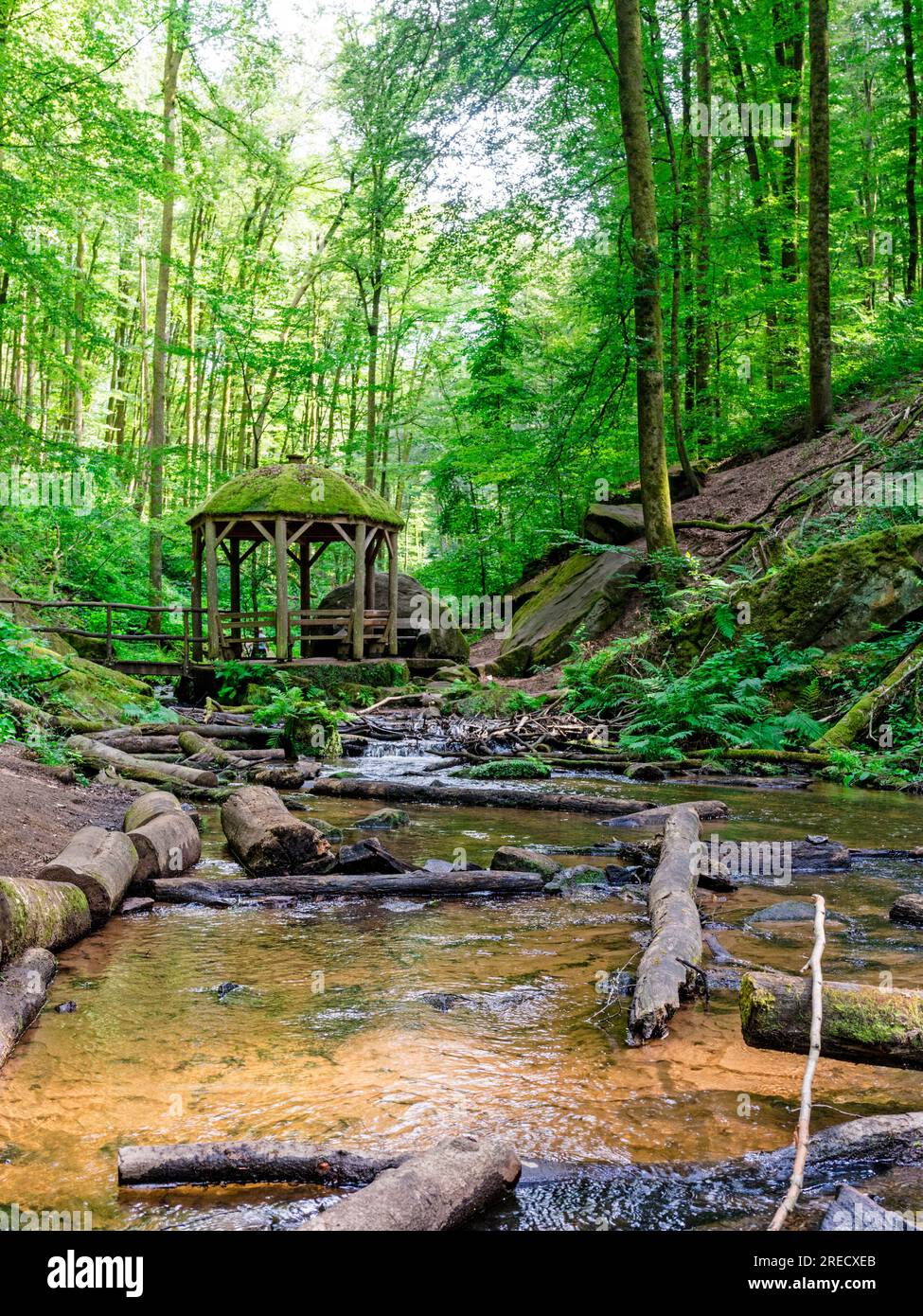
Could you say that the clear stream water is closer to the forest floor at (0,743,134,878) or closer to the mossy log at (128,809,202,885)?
the mossy log at (128,809,202,885)

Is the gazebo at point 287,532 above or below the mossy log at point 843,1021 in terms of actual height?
above

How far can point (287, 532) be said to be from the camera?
19078 millimetres

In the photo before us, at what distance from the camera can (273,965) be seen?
15.2 ft

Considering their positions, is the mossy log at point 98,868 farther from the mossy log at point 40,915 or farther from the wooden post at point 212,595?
the wooden post at point 212,595

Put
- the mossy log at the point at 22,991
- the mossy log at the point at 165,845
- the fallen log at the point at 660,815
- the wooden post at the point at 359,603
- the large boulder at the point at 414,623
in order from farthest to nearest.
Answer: the large boulder at the point at 414,623 < the wooden post at the point at 359,603 < the fallen log at the point at 660,815 < the mossy log at the point at 165,845 < the mossy log at the point at 22,991

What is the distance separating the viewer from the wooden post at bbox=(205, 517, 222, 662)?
1780cm

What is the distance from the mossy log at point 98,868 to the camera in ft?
16.9

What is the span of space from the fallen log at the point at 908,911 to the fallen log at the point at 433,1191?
3.46m

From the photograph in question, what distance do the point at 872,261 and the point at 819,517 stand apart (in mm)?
19472

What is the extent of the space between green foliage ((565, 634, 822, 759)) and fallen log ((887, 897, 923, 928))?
6.05m

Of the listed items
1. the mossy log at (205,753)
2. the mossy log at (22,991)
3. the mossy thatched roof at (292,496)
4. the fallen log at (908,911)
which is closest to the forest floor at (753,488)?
the mossy thatched roof at (292,496)
